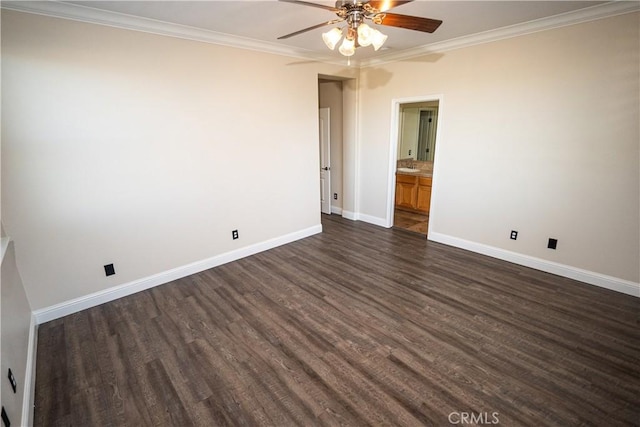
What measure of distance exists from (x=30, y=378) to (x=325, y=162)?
480 centimetres

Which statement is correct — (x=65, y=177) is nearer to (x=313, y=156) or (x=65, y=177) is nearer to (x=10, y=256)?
(x=10, y=256)

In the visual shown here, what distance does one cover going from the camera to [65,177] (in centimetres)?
264

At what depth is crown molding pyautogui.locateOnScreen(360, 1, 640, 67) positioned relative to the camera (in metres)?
2.64

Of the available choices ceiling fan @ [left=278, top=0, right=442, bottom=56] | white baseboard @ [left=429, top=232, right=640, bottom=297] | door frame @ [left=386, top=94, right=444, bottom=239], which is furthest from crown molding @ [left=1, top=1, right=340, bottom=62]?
white baseboard @ [left=429, top=232, right=640, bottom=297]

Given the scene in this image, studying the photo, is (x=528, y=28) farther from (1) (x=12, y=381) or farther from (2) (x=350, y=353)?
(1) (x=12, y=381)

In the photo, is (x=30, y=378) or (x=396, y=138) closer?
(x=30, y=378)

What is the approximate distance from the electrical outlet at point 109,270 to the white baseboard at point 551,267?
417cm

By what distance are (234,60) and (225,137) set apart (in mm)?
899

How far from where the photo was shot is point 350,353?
2316mm

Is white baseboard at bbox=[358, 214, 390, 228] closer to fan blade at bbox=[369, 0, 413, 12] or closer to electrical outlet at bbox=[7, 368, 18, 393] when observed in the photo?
fan blade at bbox=[369, 0, 413, 12]

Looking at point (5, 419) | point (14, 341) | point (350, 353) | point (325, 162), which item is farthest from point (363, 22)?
point (325, 162)

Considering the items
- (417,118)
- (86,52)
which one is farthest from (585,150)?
(86,52)

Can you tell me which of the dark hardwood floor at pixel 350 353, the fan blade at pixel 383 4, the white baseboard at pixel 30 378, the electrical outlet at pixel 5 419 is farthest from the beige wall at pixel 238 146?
the fan blade at pixel 383 4

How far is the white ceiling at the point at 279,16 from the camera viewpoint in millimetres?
2480
